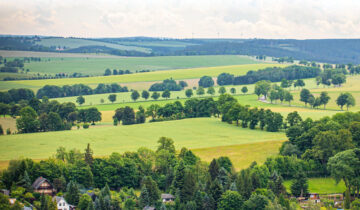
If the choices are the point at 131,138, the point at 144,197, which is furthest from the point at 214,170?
the point at 131,138

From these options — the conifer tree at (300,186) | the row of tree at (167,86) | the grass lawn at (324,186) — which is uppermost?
the row of tree at (167,86)

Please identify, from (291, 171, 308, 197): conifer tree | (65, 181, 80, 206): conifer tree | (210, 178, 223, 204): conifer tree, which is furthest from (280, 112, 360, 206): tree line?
(65, 181, 80, 206): conifer tree

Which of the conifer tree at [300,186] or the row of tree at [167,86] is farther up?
the row of tree at [167,86]

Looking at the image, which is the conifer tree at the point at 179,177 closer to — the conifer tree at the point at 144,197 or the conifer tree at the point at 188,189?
the conifer tree at the point at 188,189

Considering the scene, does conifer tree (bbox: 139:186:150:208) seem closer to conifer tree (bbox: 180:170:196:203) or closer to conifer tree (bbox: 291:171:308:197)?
conifer tree (bbox: 180:170:196:203)

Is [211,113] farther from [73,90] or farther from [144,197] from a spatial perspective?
[144,197]

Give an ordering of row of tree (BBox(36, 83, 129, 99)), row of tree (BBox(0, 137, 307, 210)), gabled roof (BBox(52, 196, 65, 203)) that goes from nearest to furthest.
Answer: row of tree (BBox(0, 137, 307, 210))
gabled roof (BBox(52, 196, 65, 203))
row of tree (BBox(36, 83, 129, 99))

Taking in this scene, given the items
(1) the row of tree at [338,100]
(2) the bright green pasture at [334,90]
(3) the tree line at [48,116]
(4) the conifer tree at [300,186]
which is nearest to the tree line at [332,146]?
(4) the conifer tree at [300,186]

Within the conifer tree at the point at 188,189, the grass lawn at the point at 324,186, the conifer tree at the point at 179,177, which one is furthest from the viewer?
the grass lawn at the point at 324,186
